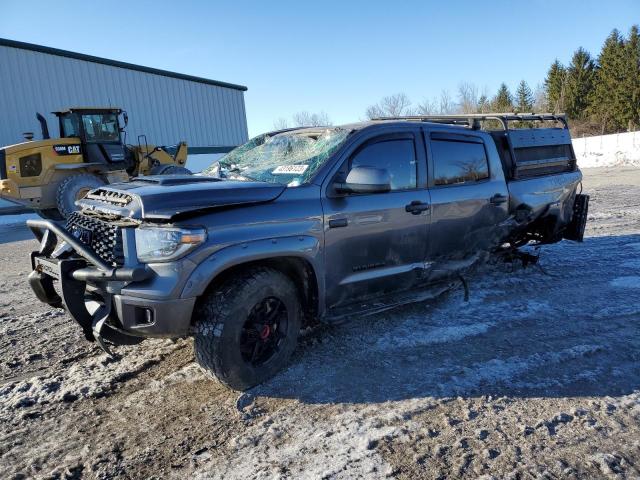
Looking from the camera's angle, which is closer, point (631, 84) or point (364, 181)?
point (364, 181)

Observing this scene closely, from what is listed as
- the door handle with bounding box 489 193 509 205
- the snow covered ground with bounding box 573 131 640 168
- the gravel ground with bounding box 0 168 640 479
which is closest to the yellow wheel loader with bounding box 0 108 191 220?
the gravel ground with bounding box 0 168 640 479

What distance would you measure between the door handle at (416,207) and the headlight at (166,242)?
185 cm

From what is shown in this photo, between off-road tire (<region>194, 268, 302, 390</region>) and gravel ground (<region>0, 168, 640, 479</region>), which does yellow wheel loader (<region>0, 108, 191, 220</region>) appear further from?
off-road tire (<region>194, 268, 302, 390</region>)

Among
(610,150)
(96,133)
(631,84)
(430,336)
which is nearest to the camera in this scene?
(430,336)

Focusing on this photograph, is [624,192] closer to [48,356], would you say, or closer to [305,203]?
[305,203]

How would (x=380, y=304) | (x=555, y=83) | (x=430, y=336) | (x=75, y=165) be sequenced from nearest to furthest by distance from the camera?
1. (x=380, y=304)
2. (x=430, y=336)
3. (x=75, y=165)
4. (x=555, y=83)

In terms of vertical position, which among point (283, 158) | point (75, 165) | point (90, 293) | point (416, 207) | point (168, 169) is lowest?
point (90, 293)

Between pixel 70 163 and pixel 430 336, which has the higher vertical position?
pixel 70 163

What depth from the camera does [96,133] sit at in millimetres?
12789

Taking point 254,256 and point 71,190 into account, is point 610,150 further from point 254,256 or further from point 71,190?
point 254,256

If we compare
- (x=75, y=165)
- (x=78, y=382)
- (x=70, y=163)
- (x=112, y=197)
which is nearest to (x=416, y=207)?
(x=112, y=197)

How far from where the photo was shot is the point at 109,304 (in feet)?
9.70

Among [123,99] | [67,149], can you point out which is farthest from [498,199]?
[123,99]

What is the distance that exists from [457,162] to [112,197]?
3143 mm
